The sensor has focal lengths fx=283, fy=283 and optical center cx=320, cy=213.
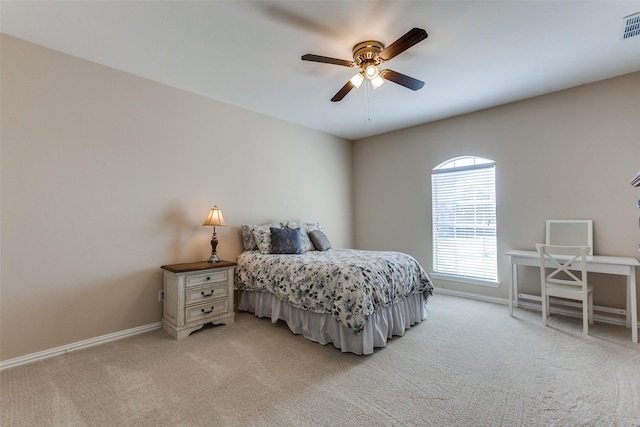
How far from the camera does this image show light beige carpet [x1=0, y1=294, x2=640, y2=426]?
1.70 meters

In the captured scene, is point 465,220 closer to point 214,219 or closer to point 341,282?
point 341,282

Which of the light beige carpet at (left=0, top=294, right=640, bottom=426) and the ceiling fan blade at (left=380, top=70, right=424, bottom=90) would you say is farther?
the ceiling fan blade at (left=380, top=70, right=424, bottom=90)

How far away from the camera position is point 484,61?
111 inches

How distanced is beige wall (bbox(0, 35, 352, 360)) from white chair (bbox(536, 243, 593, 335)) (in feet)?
11.8

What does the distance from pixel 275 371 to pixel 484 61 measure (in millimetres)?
3440

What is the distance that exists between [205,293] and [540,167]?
432 centimetres

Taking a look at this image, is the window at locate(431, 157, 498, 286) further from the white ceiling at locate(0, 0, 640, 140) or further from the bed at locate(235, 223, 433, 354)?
the bed at locate(235, 223, 433, 354)

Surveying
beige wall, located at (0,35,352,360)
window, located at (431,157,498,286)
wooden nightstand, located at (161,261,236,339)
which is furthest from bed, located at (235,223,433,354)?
window, located at (431,157,498,286)

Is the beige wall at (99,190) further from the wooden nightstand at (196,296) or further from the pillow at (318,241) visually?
the pillow at (318,241)

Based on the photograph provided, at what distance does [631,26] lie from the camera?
7.57ft

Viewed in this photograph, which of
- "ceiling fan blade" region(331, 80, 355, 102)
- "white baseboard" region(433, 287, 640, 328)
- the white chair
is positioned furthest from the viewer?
"white baseboard" region(433, 287, 640, 328)

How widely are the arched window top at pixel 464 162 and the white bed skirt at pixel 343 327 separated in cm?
218

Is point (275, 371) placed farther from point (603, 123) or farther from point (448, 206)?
point (603, 123)

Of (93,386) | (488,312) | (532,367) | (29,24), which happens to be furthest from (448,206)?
(29,24)
